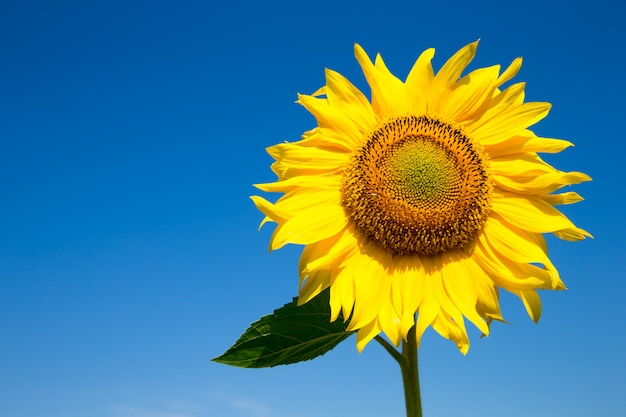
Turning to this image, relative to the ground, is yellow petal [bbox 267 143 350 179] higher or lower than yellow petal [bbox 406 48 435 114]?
lower

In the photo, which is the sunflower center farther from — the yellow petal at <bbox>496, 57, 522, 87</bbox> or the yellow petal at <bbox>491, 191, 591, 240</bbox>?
the yellow petal at <bbox>496, 57, 522, 87</bbox>

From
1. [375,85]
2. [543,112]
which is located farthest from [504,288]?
[375,85]

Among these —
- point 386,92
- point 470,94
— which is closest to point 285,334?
point 386,92

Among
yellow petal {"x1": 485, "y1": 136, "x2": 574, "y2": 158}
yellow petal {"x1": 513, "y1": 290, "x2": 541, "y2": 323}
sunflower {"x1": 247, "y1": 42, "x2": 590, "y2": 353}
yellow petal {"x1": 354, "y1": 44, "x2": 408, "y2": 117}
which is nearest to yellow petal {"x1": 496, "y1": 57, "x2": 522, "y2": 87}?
sunflower {"x1": 247, "y1": 42, "x2": 590, "y2": 353}

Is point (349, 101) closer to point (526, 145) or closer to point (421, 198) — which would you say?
point (421, 198)

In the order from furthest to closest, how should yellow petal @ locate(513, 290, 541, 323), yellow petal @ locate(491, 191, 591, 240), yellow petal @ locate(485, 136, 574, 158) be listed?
yellow petal @ locate(485, 136, 574, 158), yellow petal @ locate(491, 191, 591, 240), yellow petal @ locate(513, 290, 541, 323)

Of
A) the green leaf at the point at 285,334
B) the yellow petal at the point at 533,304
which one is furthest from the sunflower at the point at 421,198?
the green leaf at the point at 285,334

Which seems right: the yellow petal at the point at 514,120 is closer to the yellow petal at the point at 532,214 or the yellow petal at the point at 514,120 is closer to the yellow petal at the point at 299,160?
the yellow petal at the point at 532,214
